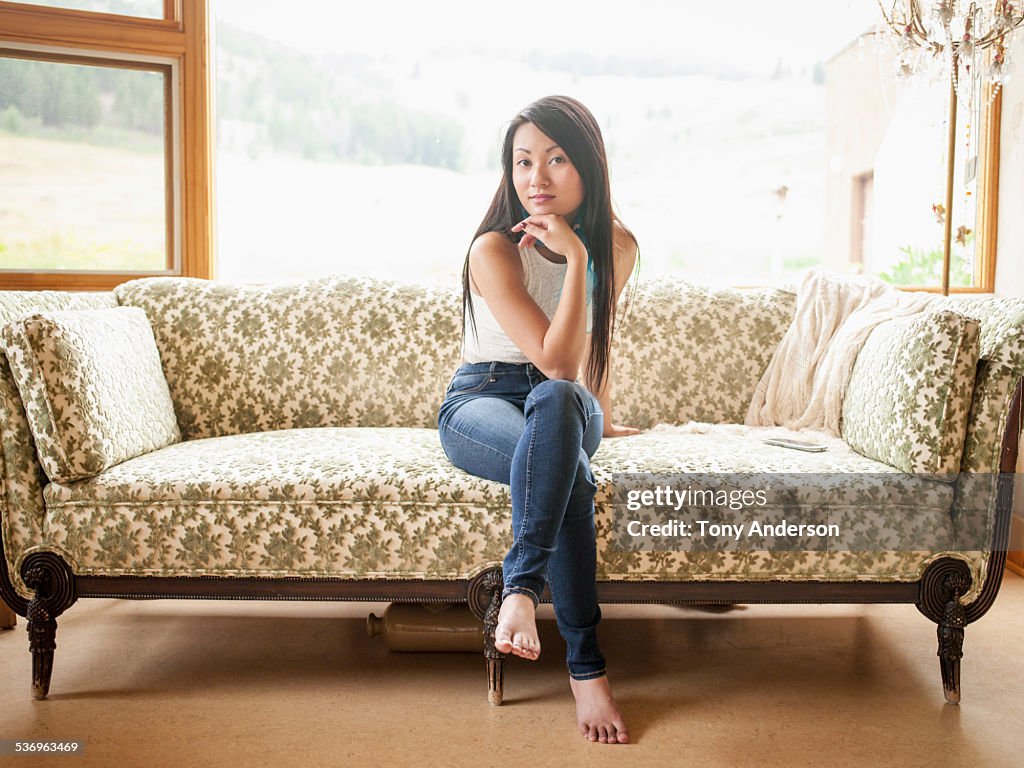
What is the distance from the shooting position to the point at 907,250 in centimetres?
321

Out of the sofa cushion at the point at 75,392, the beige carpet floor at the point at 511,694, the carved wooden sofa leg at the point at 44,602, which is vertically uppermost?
the sofa cushion at the point at 75,392

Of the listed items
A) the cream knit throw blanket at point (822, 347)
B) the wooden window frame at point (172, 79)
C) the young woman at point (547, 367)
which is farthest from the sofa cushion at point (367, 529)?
the wooden window frame at point (172, 79)

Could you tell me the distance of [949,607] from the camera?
181 centimetres

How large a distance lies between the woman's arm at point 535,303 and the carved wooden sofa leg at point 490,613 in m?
0.43

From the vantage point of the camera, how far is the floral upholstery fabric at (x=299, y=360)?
7.83ft

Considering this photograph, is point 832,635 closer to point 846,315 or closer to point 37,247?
point 846,315

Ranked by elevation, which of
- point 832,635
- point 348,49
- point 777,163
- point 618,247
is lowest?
point 832,635

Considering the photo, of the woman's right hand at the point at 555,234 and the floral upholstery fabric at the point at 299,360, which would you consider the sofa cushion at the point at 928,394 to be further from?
the floral upholstery fabric at the point at 299,360

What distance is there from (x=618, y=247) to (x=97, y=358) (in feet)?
3.87

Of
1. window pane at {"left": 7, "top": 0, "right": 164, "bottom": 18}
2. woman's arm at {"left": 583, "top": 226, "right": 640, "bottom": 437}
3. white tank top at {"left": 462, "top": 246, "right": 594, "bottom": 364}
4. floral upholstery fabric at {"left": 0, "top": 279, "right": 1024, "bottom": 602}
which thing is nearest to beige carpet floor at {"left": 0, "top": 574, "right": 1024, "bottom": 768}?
floral upholstery fabric at {"left": 0, "top": 279, "right": 1024, "bottom": 602}

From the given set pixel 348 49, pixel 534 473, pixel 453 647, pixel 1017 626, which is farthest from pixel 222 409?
pixel 1017 626

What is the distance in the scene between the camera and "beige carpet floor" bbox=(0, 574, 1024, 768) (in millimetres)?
1587

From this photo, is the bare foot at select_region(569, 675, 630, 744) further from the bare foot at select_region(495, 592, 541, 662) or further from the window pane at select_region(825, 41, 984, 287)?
the window pane at select_region(825, 41, 984, 287)

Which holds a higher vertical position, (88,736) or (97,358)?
(97,358)
